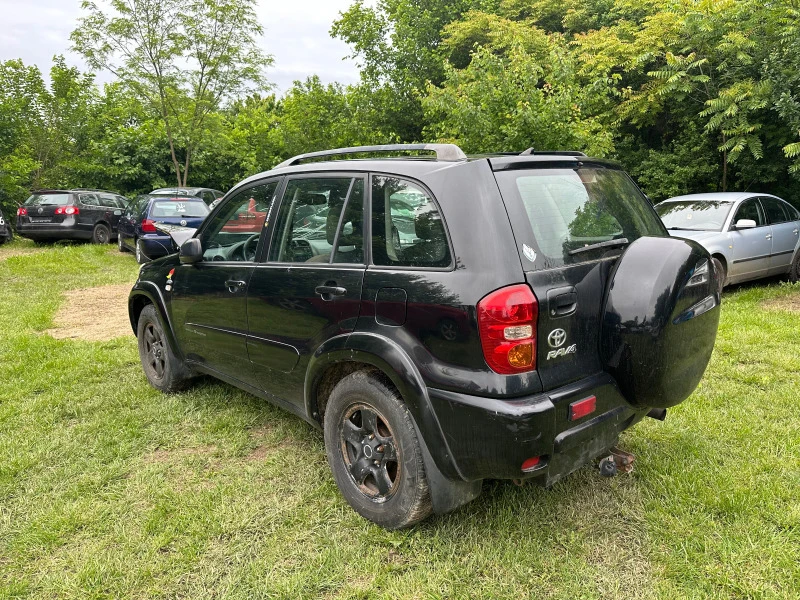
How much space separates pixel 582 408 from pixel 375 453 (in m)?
1.01

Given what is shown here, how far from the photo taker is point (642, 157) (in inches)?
556

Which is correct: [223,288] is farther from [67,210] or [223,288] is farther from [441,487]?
[67,210]

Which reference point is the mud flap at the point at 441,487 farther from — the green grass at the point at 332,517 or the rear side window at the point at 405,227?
the rear side window at the point at 405,227

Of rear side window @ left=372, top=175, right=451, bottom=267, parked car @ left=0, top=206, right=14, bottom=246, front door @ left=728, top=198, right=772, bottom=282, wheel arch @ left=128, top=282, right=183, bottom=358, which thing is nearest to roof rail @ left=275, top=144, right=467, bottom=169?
rear side window @ left=372, top=175, right=451, bottom=267

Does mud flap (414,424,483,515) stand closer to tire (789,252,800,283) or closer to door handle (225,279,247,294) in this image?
door handle (225,279,247,294)

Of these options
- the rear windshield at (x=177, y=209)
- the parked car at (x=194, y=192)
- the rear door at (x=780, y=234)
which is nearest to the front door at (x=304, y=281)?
the rear door at (x=780, y=234)

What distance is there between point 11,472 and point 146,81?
18237 mm

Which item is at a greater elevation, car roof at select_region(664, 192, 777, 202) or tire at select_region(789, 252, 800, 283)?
car roof at select_region(664, 192, 777, 202)

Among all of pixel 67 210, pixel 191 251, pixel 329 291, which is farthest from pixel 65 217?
pixel 329 291

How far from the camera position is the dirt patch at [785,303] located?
6992 mm

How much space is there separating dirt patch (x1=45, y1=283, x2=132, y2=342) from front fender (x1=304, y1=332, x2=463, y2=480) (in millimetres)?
4899

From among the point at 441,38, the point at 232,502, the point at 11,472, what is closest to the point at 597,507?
the point at 232,502

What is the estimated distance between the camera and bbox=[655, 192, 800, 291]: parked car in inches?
302

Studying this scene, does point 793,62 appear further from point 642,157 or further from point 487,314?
point 487,314
